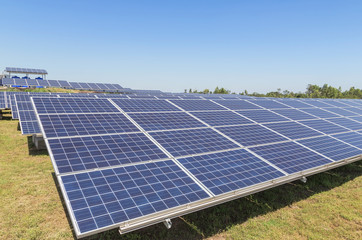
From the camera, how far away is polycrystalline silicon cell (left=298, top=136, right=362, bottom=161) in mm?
11316

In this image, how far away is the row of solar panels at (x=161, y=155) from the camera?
6.00 metres

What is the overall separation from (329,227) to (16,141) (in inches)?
897

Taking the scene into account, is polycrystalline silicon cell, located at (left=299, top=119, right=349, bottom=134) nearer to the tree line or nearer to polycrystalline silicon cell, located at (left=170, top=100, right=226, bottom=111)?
polycrystalline silicon cell, located at (left=170, top=100, right=226, bottom=111)

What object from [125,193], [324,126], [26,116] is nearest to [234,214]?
[125,193]

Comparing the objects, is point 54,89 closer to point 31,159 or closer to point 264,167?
point 31,159

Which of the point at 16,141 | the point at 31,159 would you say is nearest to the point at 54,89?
the point at 16,141

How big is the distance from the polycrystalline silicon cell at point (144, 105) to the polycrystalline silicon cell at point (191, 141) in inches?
127

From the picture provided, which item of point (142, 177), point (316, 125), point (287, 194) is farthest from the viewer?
point (316, 125)

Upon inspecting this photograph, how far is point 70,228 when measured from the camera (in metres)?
8.10

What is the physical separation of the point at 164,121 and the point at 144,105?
8.81 ft

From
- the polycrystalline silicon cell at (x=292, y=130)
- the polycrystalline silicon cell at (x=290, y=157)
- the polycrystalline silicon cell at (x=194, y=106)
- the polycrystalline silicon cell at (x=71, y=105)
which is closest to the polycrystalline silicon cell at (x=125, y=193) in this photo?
the polycrystalline silicon cell at (x=290, y=157)

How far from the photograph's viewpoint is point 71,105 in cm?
1144

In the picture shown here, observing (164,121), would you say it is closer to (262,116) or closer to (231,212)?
(231,212)

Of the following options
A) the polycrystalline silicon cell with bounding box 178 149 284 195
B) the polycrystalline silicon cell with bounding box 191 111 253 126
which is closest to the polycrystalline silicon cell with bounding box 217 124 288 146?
the polycrystalline silicon cell with bounding box 191 111 253 126
